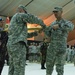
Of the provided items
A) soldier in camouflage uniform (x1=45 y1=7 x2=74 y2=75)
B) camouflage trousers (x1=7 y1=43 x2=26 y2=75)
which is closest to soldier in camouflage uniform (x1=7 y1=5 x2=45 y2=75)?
camouflage trousers (x1=7 y1=43 x2=26 y2=75)

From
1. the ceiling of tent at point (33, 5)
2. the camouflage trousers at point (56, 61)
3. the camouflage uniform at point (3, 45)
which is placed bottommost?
the camouflage trousers at point (56, 61)

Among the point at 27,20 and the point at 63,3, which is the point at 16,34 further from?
the point at 63,3

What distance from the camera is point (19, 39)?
577cm

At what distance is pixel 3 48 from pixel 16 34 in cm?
172

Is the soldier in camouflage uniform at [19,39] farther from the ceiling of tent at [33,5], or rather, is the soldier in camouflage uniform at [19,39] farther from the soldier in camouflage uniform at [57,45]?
the ceiling of tent at [33,5]

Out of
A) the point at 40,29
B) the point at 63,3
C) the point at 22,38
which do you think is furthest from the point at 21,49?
the point at 63,3

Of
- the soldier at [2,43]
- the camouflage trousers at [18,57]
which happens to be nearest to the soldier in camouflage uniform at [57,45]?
the camouflage trousers at [18,57]

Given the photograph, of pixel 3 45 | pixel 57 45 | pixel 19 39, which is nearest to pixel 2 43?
pixel 3 45

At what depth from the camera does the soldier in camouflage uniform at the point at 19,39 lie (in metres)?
5.78

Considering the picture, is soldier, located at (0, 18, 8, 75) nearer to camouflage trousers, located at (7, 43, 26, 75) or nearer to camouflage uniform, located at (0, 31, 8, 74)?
camouflage uniform, located at (0, 31, 8, 74)

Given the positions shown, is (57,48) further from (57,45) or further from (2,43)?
(2,43)

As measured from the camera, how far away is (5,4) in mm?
23078

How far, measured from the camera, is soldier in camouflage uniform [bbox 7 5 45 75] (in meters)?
5.78

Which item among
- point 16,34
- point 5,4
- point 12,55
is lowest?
point 12,55
